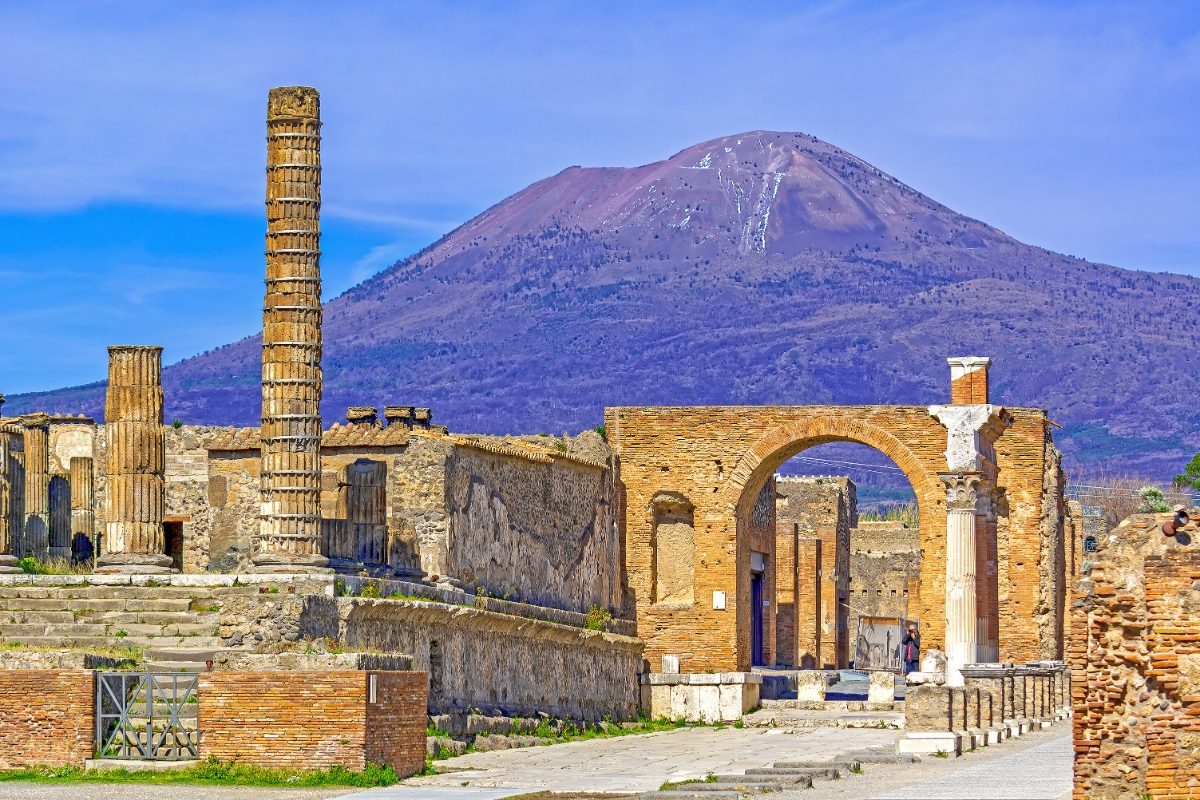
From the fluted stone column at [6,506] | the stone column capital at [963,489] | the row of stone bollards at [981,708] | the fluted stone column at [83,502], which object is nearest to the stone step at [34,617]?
the fluted stone column at [6,506]

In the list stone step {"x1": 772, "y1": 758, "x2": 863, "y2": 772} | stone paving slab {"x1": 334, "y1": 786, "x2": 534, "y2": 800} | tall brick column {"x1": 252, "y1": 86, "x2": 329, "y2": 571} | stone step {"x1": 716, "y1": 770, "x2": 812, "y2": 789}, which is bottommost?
stone step {"x1": 772, "y1": 758, "x2": 863, "y2": 772}

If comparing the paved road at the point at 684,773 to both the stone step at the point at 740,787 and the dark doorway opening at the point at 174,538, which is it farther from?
the dark doorway opening at the point at 174,538

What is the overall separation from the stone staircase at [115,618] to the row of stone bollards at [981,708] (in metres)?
7.89

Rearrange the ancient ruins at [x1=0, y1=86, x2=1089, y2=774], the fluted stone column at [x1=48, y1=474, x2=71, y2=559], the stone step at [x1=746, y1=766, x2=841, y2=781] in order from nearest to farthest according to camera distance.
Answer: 1. the stone step at [x1=746, y1=766, x2=841, y2=781]
2. the ancient ruins at [x1=0, y1=86, x2=1089, y2=774]
3. the fluted stone column at [x1=48, y1=474, x2=71, y2=559]

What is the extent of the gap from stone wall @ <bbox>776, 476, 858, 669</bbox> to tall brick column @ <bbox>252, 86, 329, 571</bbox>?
32.1 metres

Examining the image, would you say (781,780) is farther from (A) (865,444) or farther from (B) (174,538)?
(B) (174,538)

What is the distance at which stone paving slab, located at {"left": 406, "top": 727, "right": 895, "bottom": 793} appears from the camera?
23609mm

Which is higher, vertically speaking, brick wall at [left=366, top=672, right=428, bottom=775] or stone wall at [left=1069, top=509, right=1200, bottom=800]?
stone wall at [left=1069, top=509, right=1200, bottom=800]

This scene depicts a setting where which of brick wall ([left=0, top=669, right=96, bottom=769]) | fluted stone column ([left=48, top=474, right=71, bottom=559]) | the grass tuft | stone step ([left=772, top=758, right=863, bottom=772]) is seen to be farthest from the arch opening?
brick wall ([left=0, top=669, right=96, bottom=769])

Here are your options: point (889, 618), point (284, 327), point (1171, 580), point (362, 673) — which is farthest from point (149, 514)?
point (889, 618)

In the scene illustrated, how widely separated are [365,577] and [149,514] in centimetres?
371

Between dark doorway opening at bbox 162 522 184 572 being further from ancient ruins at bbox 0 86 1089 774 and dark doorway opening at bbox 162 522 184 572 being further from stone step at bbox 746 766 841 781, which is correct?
stone step at bbox 746 766 841 781

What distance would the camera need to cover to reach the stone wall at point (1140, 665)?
16766mm

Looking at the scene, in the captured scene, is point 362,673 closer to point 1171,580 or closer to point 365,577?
point 365,577
